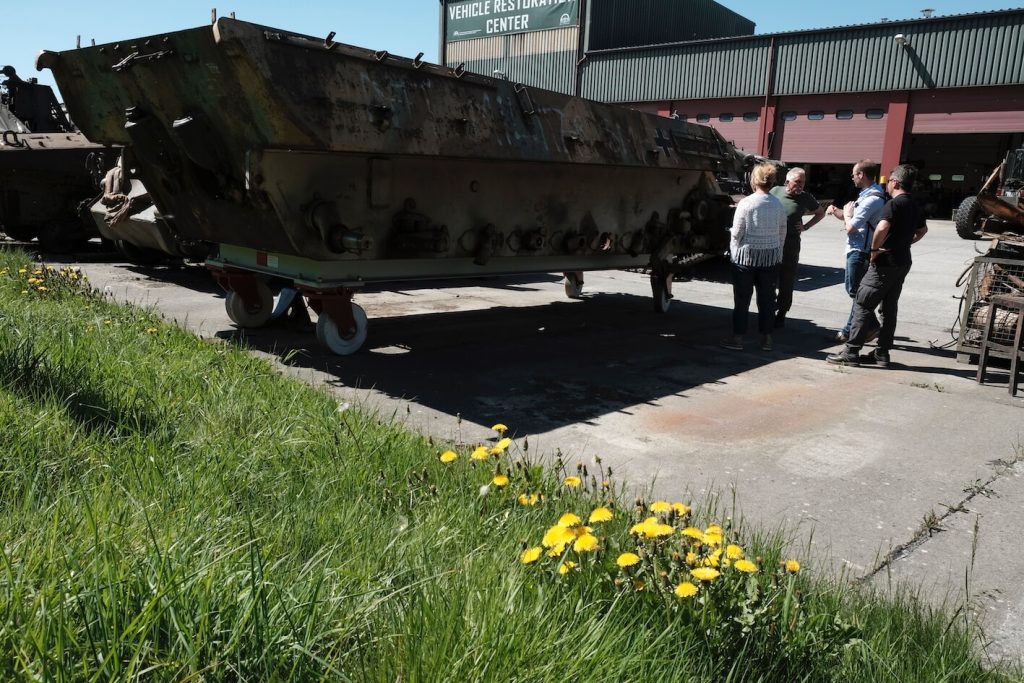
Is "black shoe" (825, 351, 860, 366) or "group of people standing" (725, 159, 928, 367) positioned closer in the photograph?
"group of people standing" (725, 159, 928, 367)

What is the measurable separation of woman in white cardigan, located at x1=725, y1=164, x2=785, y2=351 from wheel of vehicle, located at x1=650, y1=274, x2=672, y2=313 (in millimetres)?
1862

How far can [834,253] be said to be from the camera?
17703 mm

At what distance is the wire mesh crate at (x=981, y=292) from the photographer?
7043 millimetres

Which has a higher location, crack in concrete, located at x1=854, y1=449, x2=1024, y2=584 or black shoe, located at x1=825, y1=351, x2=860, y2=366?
black shoe, located at x1=825, y1=351, x2=860, y2=366

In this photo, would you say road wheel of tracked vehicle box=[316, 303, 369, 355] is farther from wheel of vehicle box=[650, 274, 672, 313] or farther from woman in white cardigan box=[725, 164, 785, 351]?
wheel of vehicle box=[650, 274, 672, 313]

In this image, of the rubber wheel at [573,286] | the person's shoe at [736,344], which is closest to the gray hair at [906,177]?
the person's shoe at [736,344]

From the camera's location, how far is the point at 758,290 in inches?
305

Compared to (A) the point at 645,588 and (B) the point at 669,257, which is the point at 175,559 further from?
(B) the point at 669,257

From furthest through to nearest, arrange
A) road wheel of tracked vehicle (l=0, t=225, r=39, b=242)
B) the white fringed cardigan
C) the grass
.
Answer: road wheel of tracked vehicle (l=0, t=225, r=39, b=242) → the white fringed cardigan → the grass

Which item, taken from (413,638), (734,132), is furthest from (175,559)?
(734,132)

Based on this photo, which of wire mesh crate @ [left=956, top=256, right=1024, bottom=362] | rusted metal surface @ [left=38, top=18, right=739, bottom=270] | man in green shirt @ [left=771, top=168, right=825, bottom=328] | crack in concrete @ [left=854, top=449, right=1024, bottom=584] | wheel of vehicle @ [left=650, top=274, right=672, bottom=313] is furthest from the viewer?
wheel of vehicle @ [left=650, top=274, right=672, bottom=313]

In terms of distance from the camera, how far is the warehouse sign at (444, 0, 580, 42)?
3628 centimetres

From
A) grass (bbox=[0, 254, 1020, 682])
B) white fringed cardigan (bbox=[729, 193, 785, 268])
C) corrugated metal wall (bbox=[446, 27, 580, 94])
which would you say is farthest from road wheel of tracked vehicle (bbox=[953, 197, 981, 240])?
corrugated metal wall (bbox=[446, 27, 580, 94])

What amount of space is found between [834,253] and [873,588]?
52.1ft
